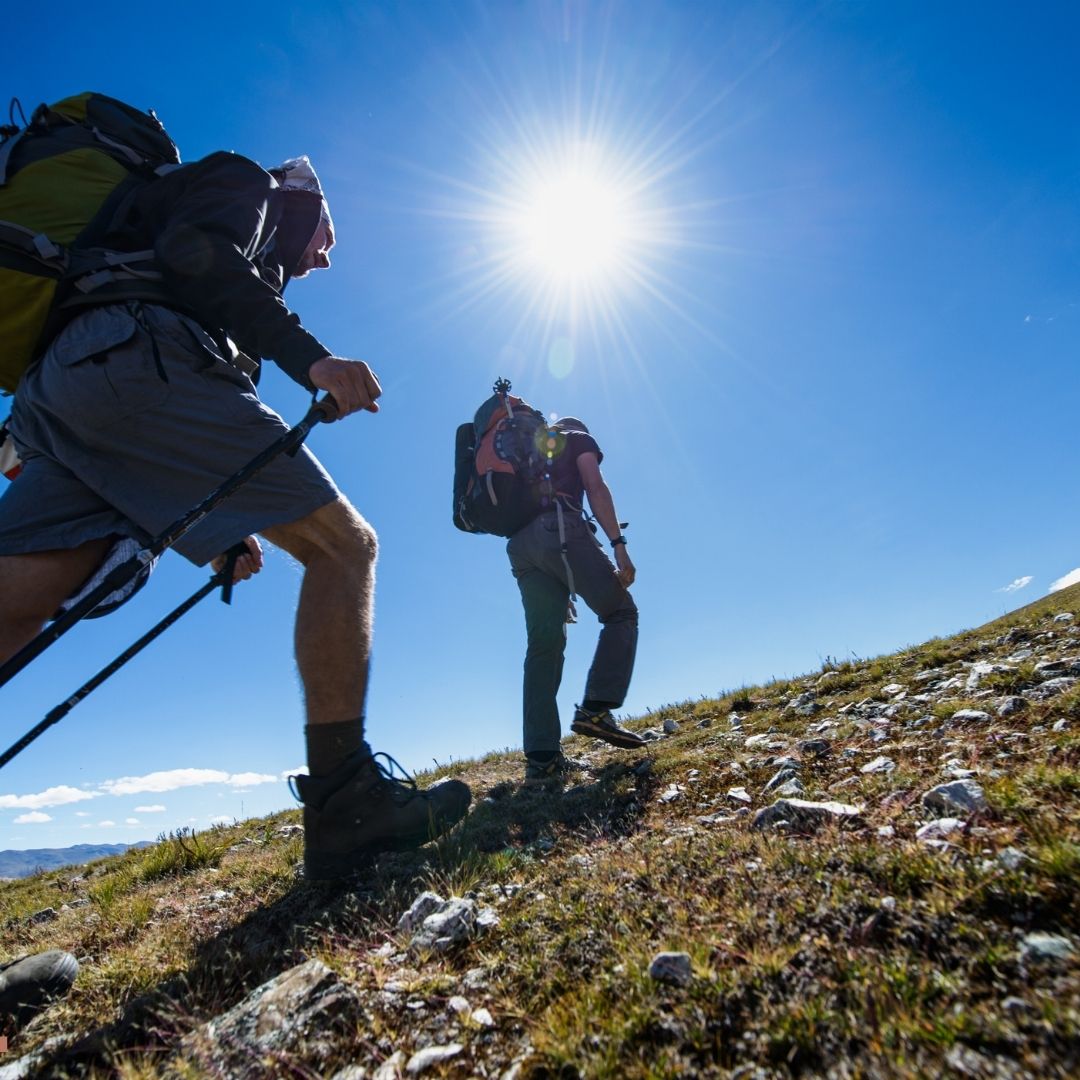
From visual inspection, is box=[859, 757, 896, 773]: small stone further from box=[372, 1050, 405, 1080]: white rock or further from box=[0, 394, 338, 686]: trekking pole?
box=[0, 394, 338, 686]: trekking pole

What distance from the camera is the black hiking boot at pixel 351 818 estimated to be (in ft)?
11.6

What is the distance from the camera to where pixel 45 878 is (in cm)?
887

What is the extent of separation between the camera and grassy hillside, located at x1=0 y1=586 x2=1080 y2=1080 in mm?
1450

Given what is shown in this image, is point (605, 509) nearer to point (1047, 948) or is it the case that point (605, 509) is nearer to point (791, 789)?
point (791, 789)

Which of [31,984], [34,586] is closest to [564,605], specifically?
[34,586]

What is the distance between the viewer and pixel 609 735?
6.76m

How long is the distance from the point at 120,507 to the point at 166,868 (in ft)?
13.2

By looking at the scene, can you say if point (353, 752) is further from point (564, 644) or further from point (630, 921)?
point (564, 644)

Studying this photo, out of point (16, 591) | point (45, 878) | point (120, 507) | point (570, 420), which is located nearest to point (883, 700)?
point (570, 420)

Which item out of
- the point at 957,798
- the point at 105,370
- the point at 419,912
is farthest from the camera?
the point at 105,370

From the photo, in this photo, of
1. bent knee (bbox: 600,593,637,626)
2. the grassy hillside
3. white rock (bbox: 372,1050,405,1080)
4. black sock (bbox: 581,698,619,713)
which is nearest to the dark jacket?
the grassy hillside

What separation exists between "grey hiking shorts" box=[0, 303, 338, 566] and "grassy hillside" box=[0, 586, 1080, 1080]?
201 centimetres

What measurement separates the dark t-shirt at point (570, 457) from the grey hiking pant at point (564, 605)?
1.26 feet

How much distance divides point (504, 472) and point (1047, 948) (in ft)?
19.9
